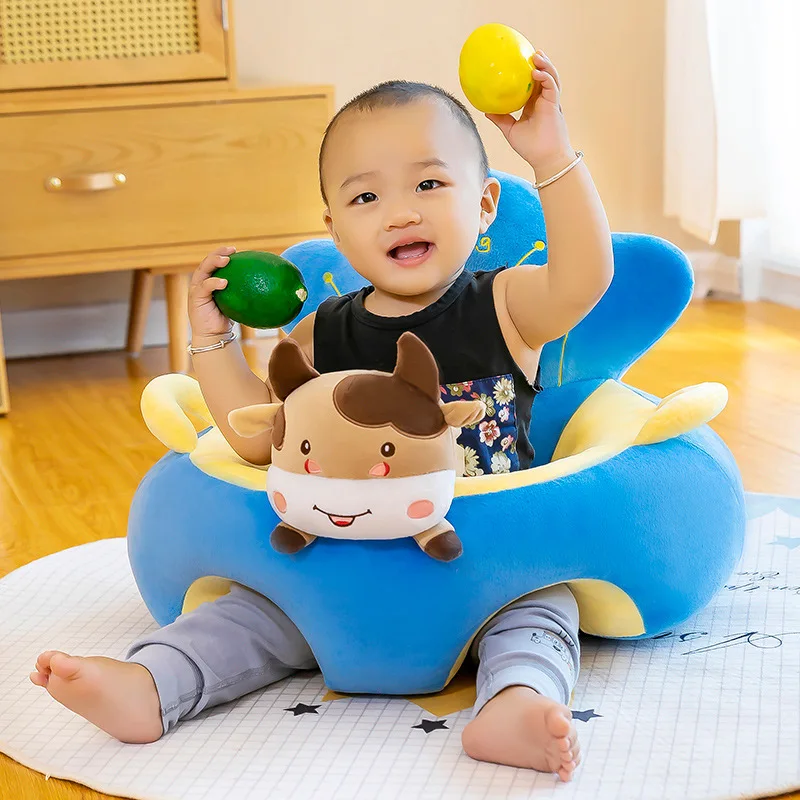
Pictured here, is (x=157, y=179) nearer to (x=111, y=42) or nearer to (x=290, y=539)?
(x=111, y=42)

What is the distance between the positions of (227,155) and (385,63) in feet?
2.24

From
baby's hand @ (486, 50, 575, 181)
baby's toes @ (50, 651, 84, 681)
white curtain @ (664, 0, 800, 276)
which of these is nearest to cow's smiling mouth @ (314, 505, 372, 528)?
baby's toes @ (50, 651, 84, 681)

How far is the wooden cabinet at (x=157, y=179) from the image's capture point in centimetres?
231

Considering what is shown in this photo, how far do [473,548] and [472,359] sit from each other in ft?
0.73

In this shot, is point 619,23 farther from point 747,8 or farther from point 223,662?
point 223,662

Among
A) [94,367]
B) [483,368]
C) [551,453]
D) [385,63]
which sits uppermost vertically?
[385,63]

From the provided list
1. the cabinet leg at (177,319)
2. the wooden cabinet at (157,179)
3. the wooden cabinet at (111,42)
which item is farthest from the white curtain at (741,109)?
the cabinet leg at (177,319)

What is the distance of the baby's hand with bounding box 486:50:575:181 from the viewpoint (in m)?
1.03

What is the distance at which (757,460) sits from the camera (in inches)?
71.3

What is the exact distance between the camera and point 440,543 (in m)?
1.02

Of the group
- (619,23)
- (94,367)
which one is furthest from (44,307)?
(619,23)

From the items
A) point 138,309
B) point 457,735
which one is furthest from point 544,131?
point 138,309

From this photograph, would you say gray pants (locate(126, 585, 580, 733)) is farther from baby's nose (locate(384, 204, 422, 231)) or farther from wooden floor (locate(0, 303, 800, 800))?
baby's nose (locate(384, 204, 422, 231))

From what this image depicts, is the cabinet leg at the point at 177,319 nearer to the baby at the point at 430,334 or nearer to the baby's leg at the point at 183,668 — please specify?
the baby at the point at 430,334
